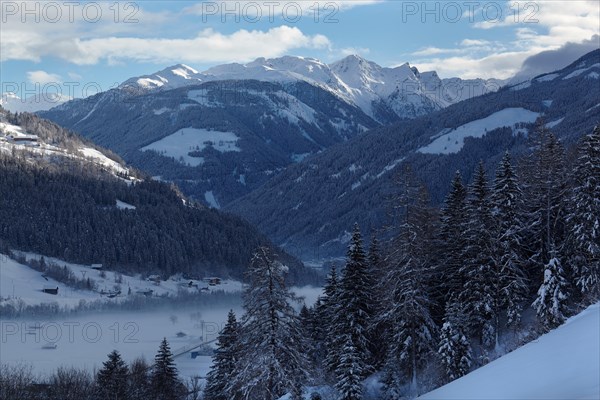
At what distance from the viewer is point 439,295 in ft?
133

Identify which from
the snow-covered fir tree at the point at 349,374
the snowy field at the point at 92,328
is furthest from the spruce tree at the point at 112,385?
the snowy field at the point at 92,328

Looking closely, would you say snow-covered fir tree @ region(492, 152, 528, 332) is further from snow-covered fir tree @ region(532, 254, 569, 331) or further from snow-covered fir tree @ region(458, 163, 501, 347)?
snow-covered fir tree @ region(532, 254, 569, 331)

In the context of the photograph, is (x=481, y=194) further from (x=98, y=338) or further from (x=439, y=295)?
(x=98, y=338)

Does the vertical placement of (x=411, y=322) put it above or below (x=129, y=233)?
below

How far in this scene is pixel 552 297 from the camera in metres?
30.6

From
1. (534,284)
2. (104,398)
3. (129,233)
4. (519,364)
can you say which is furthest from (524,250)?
(129,233)

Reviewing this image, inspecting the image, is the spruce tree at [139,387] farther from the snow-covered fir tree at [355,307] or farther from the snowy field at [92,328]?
the snow-covered fir tree at [355,307]

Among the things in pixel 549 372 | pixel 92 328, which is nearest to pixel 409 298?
pixel 549 372

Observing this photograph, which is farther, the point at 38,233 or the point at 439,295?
the point at 38,233

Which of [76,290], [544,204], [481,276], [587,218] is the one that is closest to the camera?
[587,218]

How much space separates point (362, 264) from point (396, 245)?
2629 millimetres

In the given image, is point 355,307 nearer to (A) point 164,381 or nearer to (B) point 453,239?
(B) point 453,239

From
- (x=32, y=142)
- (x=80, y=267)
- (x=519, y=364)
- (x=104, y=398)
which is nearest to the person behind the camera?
(x=519, y=364)

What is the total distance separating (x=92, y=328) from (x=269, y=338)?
87580mm
